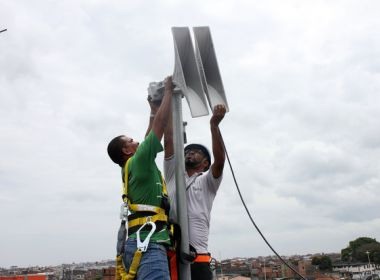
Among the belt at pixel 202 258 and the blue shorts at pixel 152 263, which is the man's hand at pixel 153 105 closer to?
the blue shorts at pixel 152 263

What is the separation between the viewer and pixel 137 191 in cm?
302

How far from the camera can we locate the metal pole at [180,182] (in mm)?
2965

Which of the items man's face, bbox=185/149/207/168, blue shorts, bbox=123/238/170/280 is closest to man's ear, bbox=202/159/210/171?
man's face, bbox=185/149/207/168

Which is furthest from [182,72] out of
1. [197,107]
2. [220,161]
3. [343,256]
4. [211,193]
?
[343,256]

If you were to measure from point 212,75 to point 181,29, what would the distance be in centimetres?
42

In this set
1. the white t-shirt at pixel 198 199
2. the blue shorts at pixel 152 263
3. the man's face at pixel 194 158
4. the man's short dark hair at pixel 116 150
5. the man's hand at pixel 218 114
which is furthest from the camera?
the man's face at pixel 194 158

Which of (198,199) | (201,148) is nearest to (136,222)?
(198,199)

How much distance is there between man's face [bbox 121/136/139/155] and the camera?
336cm

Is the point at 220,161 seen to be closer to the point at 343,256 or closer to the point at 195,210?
the point at 195,210

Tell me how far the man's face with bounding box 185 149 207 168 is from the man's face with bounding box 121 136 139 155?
78cm

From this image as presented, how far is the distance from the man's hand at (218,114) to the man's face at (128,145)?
2.11 feet

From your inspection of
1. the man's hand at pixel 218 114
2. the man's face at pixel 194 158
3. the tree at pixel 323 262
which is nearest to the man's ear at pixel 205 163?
the man's face at pixel 194 158

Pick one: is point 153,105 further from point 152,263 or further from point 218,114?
point 152,263

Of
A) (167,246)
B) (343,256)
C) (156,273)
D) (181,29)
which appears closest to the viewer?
(156,273)
